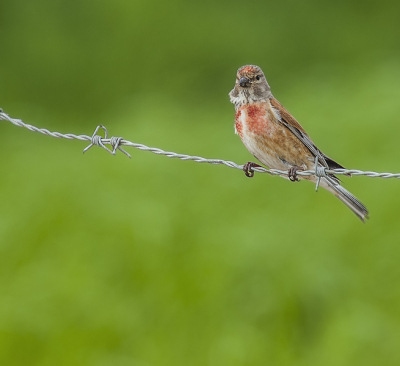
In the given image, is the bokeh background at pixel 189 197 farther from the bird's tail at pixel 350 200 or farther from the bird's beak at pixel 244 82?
the bird's beak at pixel 244 82

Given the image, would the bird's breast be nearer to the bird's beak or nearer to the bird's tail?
the bird's beak

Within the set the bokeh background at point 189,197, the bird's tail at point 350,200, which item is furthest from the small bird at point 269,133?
the bokeh background at point 189,197

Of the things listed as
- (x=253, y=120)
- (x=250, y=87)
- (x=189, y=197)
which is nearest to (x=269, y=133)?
(x=253, y=120)

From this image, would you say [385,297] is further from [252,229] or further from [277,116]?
[277,116]

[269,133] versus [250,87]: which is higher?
[250,87]

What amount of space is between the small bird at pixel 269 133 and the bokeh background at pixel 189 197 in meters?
2.38

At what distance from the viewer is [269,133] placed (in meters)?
4.59

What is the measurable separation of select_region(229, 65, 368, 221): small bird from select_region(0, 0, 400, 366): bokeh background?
238cm

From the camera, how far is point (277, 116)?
15.3 feet

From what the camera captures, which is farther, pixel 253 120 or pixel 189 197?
pixel 189 197

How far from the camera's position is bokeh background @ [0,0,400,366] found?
261 inches

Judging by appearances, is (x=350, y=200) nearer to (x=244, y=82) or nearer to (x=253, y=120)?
(x=253, y=120)

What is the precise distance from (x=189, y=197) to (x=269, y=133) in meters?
3.96

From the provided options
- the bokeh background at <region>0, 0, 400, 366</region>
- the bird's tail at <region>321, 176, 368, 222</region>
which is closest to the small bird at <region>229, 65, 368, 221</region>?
the bird's tail at <region>321, 176, 368, 222</region>
